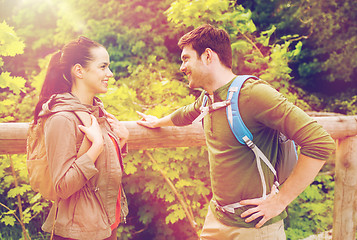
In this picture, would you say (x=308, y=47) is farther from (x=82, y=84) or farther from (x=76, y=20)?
(x=82, y=84)

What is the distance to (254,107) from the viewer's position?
1.58 m

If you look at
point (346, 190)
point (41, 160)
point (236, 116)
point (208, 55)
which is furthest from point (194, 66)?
point (346, 190)

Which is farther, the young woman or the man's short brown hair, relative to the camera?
the man's short brown hair

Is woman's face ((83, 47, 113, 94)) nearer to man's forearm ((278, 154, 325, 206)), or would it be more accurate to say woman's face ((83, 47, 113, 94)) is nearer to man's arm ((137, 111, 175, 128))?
man's arm ((137, 111, 175, 128))

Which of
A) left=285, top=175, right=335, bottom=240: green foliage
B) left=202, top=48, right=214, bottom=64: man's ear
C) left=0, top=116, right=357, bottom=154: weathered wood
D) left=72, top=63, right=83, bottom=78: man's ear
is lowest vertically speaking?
left=285, top=175, right=335, bottom=240: green foliage

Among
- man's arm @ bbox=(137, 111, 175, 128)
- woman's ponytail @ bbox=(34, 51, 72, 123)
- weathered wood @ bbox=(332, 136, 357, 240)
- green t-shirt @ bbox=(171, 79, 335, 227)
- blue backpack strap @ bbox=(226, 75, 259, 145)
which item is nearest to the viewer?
green t-shirt @ bbox=(171, 79, 335, 227)

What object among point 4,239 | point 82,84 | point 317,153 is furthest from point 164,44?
point 317,153

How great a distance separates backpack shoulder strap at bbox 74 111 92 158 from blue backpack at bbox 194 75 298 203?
2.30 feet

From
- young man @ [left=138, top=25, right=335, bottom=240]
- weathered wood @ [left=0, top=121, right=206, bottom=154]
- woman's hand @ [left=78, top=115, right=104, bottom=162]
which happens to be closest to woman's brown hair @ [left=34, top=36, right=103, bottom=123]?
woman's hand @ [left=78, top=115, right=104, bottom=162]

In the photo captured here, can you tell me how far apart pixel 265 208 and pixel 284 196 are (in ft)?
0.41

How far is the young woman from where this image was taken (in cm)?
152

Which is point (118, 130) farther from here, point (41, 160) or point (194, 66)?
point (194, 66)

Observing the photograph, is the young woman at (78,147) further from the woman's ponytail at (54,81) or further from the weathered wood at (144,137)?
the weathered wood at (144,137)

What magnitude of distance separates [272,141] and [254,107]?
0.90 ft
